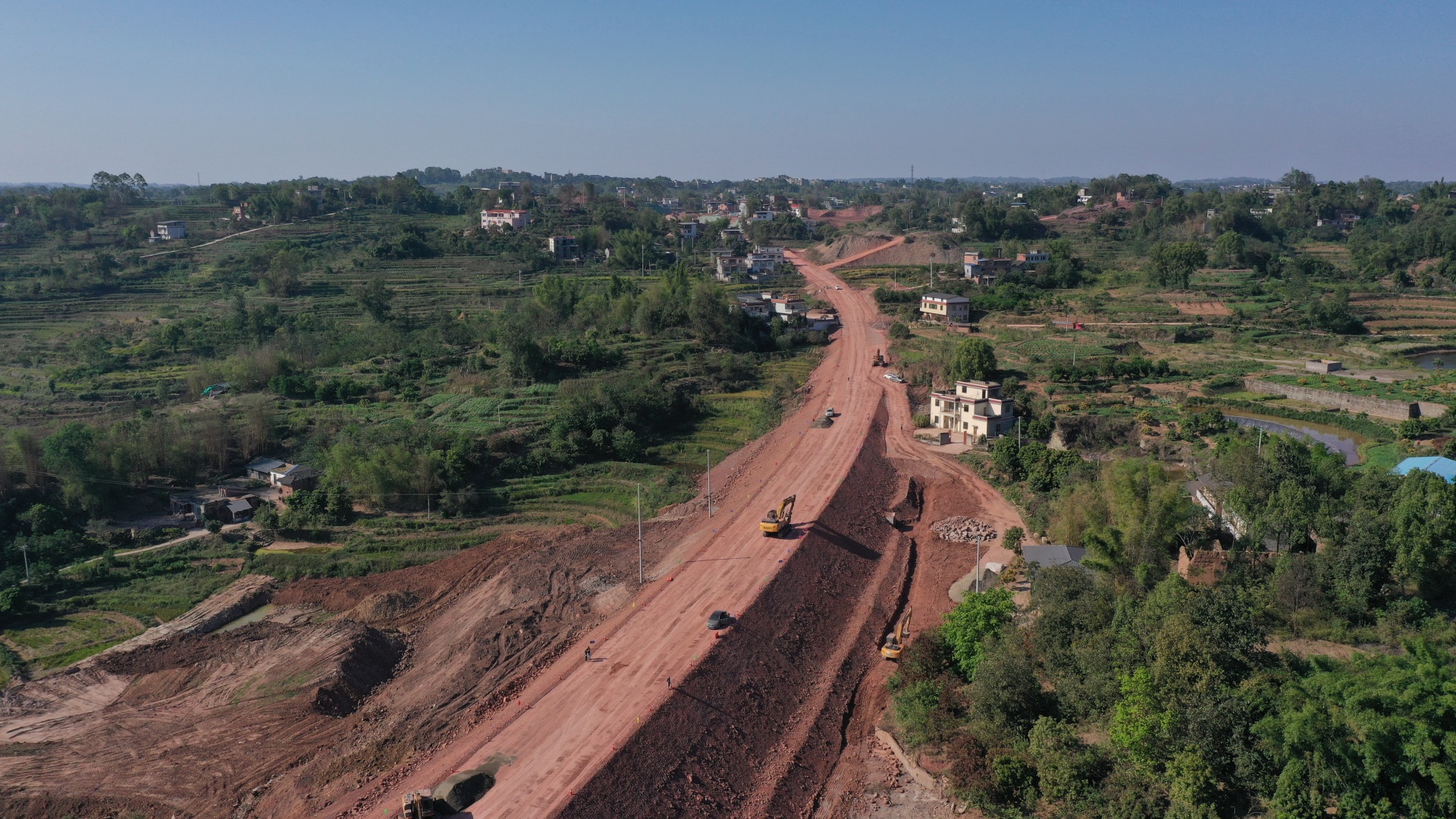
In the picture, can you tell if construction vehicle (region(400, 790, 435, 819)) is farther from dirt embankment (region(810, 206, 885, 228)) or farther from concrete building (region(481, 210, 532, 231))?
dirt embankment (region(810, 206, 885, 228))

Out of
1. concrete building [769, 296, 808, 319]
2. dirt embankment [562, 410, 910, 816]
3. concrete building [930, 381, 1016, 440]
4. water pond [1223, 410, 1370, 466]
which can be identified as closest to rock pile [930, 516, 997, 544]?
dirt embankment [562, 410, 910, 816]

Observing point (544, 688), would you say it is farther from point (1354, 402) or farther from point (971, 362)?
point (1354, 402)

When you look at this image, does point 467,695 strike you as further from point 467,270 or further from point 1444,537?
point 467,270

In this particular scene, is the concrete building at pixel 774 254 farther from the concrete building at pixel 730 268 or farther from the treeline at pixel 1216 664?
the treeline at pixel 1216 664

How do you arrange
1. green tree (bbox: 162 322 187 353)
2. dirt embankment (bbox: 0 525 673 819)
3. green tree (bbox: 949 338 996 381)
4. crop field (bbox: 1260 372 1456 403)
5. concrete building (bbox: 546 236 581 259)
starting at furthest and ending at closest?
concrete building (bbox: 546 236 581 259) < green tree (bbox: 162 322 187 353) < green tree (bbox: 949 338 996 381) < crop field (bbox: 1260 372 1456 403) < dirt embankment (bbox: 0 525 673 819)

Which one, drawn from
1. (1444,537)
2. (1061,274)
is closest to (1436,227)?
(1061,274)

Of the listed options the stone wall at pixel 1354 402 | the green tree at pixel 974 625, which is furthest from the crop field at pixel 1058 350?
the green tree at pixel 974 625

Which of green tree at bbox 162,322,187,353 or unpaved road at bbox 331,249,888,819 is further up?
green tree at bbox 162,322,187,353
